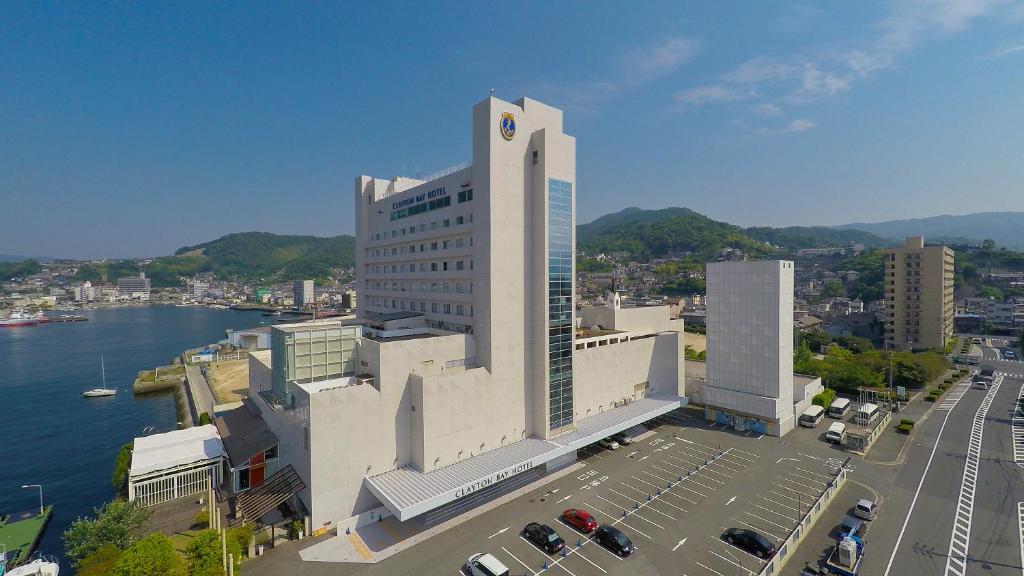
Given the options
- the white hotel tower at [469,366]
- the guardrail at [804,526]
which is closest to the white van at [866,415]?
the guardrail at [804,526]

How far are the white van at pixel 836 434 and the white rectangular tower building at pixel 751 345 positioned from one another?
11.3 feet

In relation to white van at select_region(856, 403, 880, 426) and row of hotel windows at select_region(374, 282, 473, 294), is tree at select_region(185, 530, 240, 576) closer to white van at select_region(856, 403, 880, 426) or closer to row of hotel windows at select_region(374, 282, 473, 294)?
row of hotel windows at select_region(374, 282, 473, 294)

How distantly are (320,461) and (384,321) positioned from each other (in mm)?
16570

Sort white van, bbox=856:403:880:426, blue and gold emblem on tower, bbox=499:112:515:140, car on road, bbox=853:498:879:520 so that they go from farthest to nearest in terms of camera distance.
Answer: white van, bbox=856:403:880:426, blue and gold emblem on tower, bbox=499:112:515:140, car on road, bbox=853:498:879:520

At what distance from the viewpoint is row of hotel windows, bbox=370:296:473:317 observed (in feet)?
124

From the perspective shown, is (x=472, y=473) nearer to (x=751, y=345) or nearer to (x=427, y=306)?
(x=427, y=306)

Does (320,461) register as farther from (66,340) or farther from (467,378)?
(66,340)

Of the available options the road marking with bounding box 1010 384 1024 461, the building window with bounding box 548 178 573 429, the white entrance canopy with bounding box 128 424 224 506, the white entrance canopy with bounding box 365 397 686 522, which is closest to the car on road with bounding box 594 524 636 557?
the white entrance canopy with bounding box 365 397 686 522

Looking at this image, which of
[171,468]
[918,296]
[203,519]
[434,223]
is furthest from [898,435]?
[918,296]

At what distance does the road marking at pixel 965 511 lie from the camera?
2302 centimetres

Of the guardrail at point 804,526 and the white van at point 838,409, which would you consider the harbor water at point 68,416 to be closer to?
the guardrail at point 804,526

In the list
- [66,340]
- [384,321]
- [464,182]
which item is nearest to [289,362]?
[384,321]

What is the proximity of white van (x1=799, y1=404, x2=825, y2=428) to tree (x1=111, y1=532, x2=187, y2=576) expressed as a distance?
50883 millimetres

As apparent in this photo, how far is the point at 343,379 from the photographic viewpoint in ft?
106
